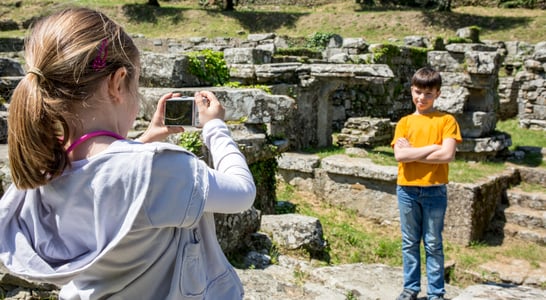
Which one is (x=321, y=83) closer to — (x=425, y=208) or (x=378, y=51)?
(x=378, y=51)

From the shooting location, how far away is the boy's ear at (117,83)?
4.48ft

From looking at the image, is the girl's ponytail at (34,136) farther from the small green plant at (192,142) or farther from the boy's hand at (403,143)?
the boy's hand at (403,143)

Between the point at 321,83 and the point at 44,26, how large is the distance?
8.79 meters

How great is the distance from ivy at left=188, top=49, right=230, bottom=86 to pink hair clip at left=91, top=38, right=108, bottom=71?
335 cm

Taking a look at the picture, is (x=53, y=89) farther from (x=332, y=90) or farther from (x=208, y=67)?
(x=332, y=90)

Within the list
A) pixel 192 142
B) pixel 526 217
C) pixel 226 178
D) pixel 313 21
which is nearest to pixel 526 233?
pixel 526 217

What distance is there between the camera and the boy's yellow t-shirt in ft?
12.7

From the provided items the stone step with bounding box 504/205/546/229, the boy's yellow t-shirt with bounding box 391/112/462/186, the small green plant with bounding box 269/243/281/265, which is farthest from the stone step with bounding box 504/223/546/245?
the small green plant with bounding box 269/243/281/265

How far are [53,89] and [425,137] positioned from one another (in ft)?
10.6

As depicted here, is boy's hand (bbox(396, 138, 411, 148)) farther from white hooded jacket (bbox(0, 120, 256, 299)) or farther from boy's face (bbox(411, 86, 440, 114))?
white hooded jacket (bbox(0, 120, 256, 299))

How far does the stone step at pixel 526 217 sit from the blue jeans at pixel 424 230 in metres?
3.90

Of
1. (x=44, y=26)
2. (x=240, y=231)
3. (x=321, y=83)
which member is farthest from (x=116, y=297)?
(x=321, y=83)

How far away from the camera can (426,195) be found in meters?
3.87

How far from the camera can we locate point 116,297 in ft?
4.59
